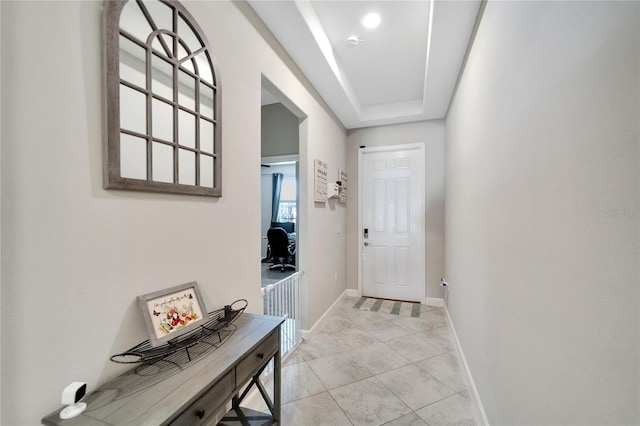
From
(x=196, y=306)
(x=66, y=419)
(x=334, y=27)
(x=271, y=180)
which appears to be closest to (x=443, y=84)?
(x=334, y=27)

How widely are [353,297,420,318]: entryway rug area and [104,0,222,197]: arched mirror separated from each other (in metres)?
2.81

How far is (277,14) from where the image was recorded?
5.59 ft

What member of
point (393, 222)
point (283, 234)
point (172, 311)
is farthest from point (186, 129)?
point (283, 234)

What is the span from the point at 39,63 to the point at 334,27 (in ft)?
6.47

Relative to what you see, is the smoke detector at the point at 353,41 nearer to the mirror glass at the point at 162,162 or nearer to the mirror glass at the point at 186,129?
the mirror glass at the point at 186,129

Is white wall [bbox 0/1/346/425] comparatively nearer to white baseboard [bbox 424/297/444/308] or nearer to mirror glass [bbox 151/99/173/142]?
mirror glass [bbox 151/99/173/142]

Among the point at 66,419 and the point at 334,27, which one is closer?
the point at 66,419

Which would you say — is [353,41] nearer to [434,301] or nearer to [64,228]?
[64,228]

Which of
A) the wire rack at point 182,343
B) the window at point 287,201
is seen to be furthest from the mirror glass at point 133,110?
the window at point 287,201

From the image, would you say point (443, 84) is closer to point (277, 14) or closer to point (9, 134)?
point (277, 14)

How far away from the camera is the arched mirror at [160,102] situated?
89cm

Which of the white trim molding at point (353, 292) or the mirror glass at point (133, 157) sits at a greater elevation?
the mirror glass at point (133, 157)

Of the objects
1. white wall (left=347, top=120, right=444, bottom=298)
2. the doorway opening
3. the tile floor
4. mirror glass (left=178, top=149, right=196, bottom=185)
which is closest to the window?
the doorway opening

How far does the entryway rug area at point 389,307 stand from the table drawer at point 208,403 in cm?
270
